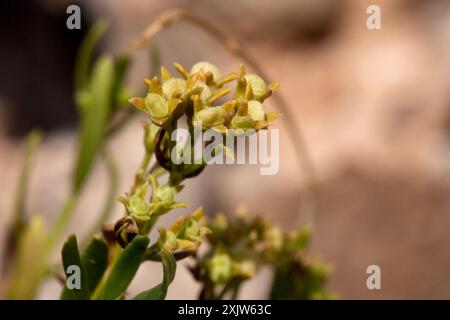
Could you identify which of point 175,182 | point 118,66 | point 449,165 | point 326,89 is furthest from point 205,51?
point 175,182

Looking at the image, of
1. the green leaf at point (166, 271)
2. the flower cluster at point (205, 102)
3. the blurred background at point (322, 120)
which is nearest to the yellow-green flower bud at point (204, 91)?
the flower cluster at point (205, 102)

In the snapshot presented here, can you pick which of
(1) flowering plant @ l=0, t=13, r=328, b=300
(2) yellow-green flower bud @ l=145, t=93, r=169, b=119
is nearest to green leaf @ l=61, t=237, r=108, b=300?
(1) flowering plant @ l=0, t=13, r=328, b=300

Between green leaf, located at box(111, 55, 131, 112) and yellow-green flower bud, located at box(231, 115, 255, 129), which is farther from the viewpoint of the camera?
green leaf, located at box(111, 55, 131, 112)

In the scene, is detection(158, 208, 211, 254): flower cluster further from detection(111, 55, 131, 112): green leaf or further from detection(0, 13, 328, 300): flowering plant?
detection(111, 55, 131, 112): green leaf

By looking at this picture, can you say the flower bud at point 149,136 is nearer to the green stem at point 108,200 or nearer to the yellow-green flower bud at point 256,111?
the yellow-green flower bud at point 256,111

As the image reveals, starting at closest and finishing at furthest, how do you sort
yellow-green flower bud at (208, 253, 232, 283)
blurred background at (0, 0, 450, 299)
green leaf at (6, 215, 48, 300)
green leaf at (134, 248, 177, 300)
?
green leaf at (134, 248, 177, 300) < yellow-green flower bud at (208, 253, 232, 283) < green leaf at (6, 215, 48, 300) < blurred background at (0, 0, 450, 299)

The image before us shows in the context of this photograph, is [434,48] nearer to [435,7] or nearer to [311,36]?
[435,7]
